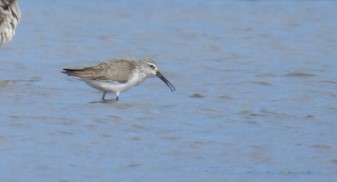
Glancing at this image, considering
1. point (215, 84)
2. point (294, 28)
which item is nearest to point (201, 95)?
point (215, 84)

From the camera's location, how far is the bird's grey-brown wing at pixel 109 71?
13.4 m

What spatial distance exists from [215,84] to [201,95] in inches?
32.6

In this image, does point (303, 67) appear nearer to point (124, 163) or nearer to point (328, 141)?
point (328, 141)

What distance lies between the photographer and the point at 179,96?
1374cm

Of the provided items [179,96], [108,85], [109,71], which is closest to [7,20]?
[109,71]

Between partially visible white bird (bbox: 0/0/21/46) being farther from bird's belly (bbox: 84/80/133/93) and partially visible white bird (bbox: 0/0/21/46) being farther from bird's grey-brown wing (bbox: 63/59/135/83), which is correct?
bird's belly (bbox: 84/80/133/93)

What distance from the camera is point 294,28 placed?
62.4 feet

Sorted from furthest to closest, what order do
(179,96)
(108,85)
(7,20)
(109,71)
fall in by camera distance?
(7,20)
(179,96)
(109,71)
(108,85)

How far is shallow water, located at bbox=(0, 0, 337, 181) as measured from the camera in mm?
10219

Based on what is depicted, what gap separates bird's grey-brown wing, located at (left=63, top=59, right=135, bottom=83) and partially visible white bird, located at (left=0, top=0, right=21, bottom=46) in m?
1.85

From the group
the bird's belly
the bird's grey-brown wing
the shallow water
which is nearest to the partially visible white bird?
the shallow water

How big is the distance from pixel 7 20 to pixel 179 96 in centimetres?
269

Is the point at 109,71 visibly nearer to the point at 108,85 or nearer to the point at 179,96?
the point at 108,85

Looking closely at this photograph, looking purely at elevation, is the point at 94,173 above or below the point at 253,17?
above
